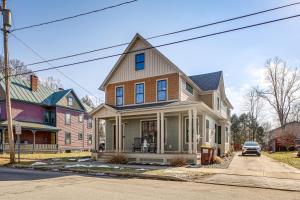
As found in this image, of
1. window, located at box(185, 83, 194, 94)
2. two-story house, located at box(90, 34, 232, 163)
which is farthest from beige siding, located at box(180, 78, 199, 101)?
window, located at box(185, 83, 194, 94)

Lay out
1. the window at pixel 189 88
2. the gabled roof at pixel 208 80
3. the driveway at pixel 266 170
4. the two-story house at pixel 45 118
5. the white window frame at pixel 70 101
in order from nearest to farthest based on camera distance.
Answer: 1. the driveway at pixel 266 170
2. the window at pixel 189 88
3. the gabled roof at pixel 208 80
4. the two-story house at pixel 45 118
5. the white window frame at pixel 70 101

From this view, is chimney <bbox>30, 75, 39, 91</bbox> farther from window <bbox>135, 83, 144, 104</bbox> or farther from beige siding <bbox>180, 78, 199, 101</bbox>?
beige siding <bbox>180, 78, 199, 101</bbox>

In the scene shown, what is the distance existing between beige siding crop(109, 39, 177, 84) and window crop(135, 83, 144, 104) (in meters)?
0.65

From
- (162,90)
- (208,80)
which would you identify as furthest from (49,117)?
(162,90)

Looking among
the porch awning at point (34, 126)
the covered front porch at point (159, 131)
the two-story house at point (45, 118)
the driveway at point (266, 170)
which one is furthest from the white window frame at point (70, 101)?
the driveway at point (266, 170)

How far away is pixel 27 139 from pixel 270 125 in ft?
265

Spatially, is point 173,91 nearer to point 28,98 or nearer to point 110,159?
point 110,159

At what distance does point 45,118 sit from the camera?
4034cm

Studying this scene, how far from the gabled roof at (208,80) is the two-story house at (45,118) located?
20.1 metres

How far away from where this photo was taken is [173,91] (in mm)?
22141

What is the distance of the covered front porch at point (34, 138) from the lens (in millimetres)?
33156

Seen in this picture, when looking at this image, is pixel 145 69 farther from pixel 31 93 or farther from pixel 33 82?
pixel 33 82

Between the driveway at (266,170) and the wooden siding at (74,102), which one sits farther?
the wooden siding at (74,102)

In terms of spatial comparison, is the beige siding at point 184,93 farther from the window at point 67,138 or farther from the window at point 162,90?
the window at point 67,138
